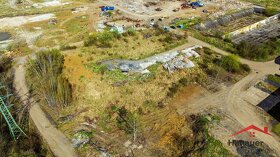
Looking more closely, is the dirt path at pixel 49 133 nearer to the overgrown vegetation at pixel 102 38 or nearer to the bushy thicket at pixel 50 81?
the bushy thicket at pixel 50 81

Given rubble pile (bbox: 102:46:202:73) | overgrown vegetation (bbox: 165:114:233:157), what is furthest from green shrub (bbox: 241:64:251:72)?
overgrown vegetation (bbox: 165:114:233:157)

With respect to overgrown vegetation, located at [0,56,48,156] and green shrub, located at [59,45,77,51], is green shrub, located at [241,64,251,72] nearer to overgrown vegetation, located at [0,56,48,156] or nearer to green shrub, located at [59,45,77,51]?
green shrub, located at [59,45,77,51]

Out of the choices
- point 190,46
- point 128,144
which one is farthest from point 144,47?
point 128,144

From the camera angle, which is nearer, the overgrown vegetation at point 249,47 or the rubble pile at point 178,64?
the rubble pile at point 178,64

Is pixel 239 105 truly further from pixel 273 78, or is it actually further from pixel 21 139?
pixel 21 139

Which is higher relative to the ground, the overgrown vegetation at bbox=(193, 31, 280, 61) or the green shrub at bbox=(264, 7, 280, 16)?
the green shrub at bbox=(264, 7, 280, 16)

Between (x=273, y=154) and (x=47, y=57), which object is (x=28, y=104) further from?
(x=273, y=154)

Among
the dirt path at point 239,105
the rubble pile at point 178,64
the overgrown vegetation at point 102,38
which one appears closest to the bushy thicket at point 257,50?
the dirt path at point 239,105

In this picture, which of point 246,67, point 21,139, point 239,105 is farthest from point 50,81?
point 246,67

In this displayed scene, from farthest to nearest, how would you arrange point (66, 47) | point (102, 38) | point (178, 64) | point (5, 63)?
point (102, 38), point (66, 47), point (5, 63), point (178, 64)
